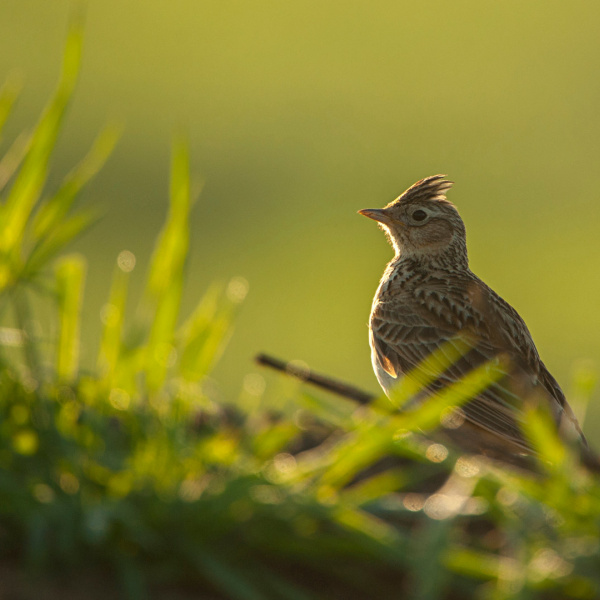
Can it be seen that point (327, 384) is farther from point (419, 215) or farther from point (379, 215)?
point (419, 215)

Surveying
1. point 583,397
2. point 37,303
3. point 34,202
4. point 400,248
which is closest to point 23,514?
point 34,202

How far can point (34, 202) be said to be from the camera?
333cm

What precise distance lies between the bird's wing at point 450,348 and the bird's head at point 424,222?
0.61 meters

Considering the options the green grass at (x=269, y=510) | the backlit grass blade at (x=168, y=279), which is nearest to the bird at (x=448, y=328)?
the backlit grass blade at (x=168, y=279)

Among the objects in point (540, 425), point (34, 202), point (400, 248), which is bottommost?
point (540, 425)

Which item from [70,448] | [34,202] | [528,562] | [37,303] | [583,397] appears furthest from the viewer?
[37,303]

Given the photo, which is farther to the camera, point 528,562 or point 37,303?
point 37,303

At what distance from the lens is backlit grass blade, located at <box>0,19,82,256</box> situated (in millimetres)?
3244

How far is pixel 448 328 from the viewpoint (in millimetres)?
4656

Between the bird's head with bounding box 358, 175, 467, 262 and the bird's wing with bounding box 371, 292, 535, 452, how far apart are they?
2.00ft

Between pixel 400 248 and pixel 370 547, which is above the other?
pixel 400 248

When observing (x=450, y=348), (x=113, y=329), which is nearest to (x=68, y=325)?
(x=113, y=329)

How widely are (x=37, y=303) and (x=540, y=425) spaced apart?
7.41 m

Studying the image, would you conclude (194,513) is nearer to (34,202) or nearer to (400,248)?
(34,202)
